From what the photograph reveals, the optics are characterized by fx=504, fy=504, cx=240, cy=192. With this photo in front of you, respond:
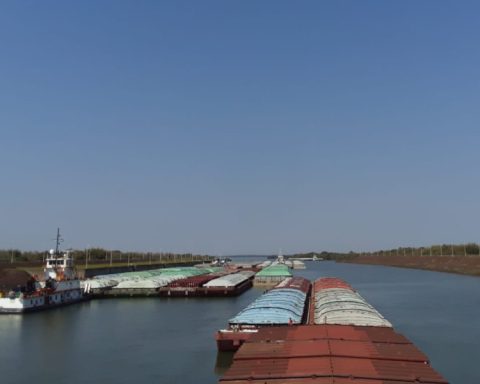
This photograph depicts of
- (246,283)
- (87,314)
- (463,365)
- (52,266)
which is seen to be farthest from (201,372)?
(246,283)

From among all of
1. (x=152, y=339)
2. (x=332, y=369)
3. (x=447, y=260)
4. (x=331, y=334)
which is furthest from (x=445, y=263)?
(x=332, y=369)

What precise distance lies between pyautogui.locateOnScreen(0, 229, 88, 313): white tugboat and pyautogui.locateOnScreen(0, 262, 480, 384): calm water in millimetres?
1533

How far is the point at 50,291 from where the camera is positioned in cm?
5444

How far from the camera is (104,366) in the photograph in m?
28.4

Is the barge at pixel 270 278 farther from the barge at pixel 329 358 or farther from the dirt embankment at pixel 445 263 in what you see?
the barge at pixel 329 358

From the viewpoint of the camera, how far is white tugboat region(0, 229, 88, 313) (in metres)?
49.1

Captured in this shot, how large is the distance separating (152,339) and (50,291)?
23.0 meters

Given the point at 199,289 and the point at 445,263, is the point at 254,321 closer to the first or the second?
the point at 199,289

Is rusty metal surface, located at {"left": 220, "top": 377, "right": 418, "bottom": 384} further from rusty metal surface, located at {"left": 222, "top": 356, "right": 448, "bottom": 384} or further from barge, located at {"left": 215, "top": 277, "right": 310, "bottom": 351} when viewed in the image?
barge, located at {"left": 215, "top": 277, "right": 310, "bottom": 351}

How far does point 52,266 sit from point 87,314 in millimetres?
10239

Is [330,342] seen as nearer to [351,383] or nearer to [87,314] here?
[351,383]

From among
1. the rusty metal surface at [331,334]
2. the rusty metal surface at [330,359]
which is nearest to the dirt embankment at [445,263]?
the rusty metal surface at [331,334]

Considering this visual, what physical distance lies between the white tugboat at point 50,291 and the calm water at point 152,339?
5.03 feet

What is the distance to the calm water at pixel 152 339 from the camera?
1056 inches
